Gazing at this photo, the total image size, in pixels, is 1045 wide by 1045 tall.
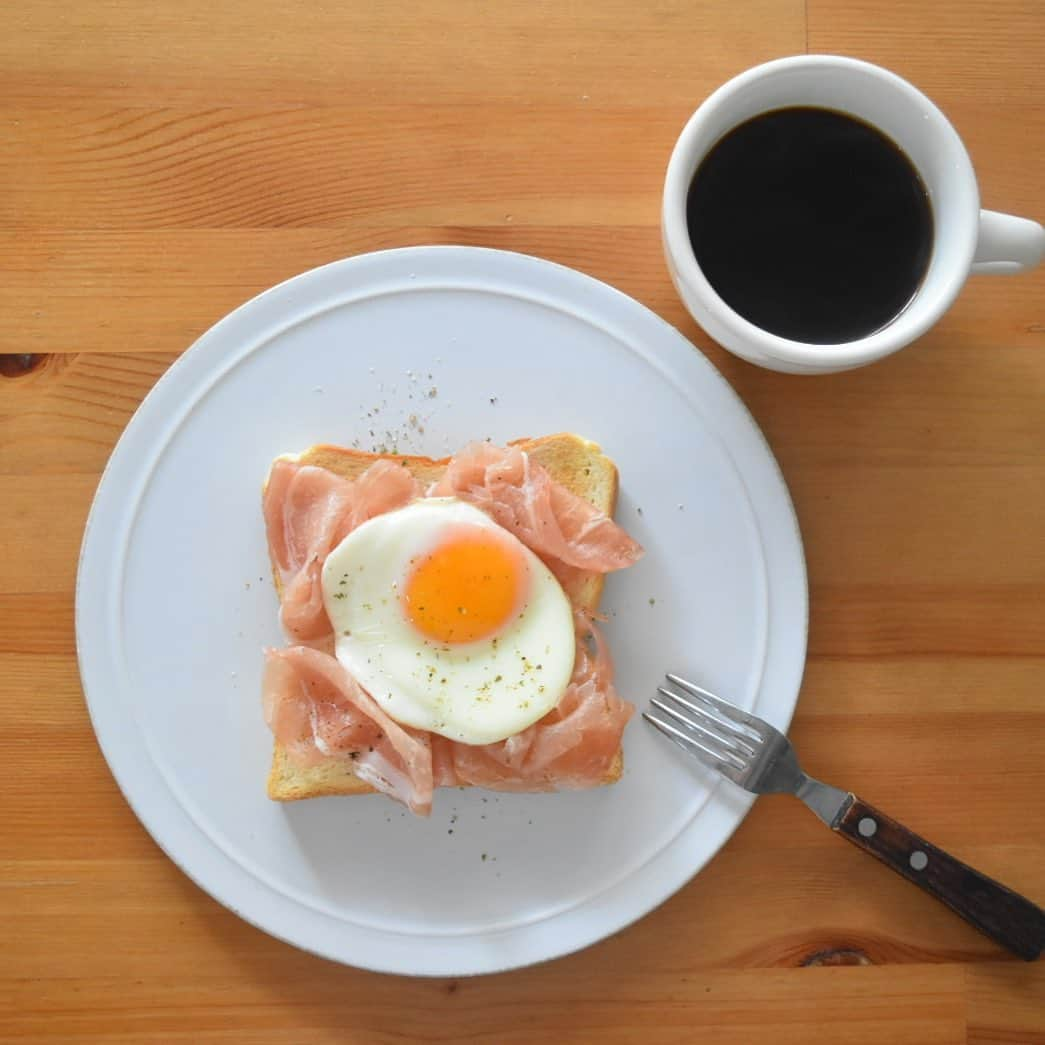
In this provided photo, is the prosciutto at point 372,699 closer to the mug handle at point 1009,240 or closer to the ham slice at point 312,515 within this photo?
the ham slice at point 312,515

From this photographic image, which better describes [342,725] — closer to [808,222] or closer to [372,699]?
[372,699]

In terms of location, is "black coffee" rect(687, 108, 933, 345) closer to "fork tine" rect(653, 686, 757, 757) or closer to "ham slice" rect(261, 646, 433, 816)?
"fork tine" rect(653, 686, 757, 757)

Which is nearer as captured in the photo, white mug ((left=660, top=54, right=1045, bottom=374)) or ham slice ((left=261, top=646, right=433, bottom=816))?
white mug ((left=660, top=54, right=1045, bottom=374))

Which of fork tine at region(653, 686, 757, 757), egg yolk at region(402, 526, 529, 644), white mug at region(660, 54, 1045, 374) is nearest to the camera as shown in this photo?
white mug at region(660, 54, 1045, 374)

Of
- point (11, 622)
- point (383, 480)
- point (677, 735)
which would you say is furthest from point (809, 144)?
point (11, 622)

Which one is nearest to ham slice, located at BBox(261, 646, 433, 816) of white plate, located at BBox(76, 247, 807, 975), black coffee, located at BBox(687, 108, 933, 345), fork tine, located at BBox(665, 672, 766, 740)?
white plate, located at BBox(76, 247, 807, 975)

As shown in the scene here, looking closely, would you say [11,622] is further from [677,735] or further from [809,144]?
[809,144]
